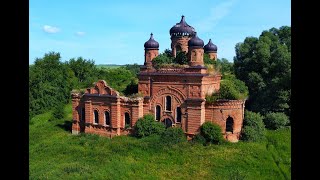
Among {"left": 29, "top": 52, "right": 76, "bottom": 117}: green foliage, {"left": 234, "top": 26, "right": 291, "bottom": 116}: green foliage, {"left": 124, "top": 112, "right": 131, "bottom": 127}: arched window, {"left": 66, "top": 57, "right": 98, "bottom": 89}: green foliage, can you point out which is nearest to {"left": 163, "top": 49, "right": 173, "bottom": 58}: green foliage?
{"left": 124, "top": 112, "right": 131, "bottom": 127}: arched window

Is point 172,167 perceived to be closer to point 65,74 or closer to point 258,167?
point 258,167

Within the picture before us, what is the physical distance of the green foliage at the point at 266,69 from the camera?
102ft

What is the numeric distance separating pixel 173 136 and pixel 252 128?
19.5 feet

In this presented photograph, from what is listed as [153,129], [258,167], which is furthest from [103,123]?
[258,167]

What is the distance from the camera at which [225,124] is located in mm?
25219

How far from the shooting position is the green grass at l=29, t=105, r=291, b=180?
20.7m

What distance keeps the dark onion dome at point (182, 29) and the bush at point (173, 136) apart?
8.81 metres

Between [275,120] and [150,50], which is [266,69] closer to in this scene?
[275,120]

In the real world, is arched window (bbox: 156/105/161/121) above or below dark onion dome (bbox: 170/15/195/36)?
below

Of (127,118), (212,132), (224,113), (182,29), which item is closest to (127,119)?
(127,118)

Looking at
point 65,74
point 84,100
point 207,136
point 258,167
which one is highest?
point 65,74

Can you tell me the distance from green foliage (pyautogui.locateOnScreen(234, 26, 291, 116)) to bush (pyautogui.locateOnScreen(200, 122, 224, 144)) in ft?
27.6

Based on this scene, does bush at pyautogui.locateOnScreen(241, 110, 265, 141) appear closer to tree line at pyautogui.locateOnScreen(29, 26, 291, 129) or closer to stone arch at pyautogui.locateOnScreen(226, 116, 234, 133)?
stone arch at pyautogui.locateOnScreen(226, 116, 234, 133)

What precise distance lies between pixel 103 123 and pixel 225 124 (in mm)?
9752
